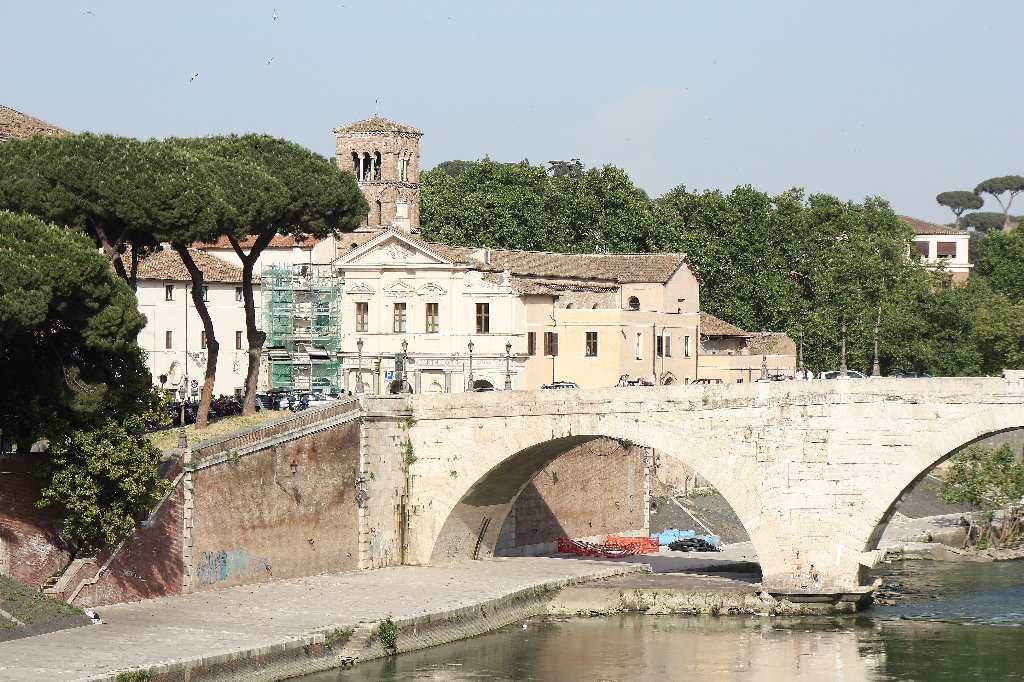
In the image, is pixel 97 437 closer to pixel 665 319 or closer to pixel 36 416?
pixel 36 416

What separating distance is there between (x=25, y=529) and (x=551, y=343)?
3040 centimetres

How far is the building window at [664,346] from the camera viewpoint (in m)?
73.6

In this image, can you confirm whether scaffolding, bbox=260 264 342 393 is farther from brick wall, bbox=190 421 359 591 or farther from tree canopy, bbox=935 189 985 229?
tree canopy, bbox=935 189 985 229

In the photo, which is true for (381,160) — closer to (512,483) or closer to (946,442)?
(512,483)

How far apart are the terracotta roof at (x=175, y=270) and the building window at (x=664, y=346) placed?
1720cm

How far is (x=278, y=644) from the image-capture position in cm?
3822

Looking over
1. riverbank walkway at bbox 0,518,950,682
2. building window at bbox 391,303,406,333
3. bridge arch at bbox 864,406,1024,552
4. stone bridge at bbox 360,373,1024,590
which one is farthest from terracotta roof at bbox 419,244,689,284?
bridge arch at bbox 864,406,1024,552

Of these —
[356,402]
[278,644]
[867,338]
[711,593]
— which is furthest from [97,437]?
[867,338]

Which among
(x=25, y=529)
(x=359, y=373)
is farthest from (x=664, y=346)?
(x=25, y=529)

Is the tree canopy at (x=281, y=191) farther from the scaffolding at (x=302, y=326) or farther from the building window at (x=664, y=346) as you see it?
the building window at (x=664, y=346)

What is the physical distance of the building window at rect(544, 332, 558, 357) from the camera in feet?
227

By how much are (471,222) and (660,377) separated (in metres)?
27.6

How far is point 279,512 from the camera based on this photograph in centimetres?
4759

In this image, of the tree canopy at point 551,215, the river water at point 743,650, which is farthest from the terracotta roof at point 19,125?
the tree canopy at point 551,215
